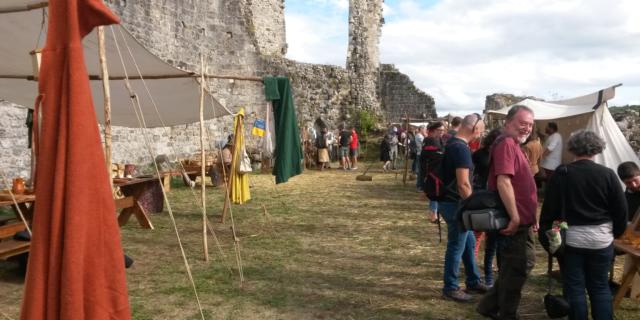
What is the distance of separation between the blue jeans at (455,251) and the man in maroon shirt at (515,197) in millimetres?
448

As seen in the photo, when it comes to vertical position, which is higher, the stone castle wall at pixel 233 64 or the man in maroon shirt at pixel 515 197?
the stone castle wall at pixel 233 64

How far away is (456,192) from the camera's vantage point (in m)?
3.96

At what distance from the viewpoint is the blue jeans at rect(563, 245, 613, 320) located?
2.97m

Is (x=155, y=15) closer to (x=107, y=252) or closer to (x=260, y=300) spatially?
(x=260, y=300)

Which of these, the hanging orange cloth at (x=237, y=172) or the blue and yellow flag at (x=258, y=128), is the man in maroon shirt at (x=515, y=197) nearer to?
the hanging orange cloth at (x=237, y=172)

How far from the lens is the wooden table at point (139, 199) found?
21.5ft

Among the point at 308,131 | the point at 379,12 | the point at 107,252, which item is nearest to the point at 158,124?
the point at 107,252

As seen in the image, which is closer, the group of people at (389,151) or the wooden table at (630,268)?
the wooden table at (630,268)

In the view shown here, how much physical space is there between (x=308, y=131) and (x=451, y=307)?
1463 centimetres

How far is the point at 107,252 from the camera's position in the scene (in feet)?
6.62

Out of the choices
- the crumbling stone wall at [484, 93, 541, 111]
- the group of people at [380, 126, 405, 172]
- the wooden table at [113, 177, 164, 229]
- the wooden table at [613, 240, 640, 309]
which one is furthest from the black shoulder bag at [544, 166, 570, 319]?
the crumbling stone wall at [484, 93, 541, 111]

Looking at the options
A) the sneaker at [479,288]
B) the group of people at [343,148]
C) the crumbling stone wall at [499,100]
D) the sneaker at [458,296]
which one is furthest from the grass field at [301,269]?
the crumbling stone wall at [499,100]

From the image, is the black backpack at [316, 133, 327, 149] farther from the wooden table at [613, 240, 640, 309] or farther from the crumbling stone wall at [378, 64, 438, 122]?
the wooden table at [613, 240, 640, 309]

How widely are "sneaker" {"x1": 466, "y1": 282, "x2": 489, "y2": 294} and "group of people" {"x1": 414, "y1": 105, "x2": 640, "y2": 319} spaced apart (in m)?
0.18
